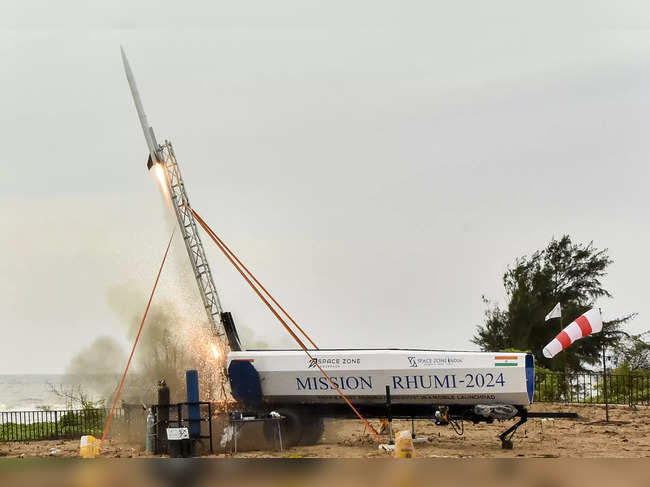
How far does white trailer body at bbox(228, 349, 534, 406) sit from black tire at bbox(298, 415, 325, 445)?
0.56 m

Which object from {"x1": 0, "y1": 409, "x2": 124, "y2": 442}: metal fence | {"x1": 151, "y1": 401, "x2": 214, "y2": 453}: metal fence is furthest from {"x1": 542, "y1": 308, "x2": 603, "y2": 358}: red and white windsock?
{"x1": 0, "y1": 409, "x2": 124, "y2": 442}: metal fence

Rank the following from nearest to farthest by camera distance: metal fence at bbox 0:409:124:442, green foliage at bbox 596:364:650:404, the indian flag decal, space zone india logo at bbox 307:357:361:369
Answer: the indian flag decal, space zone india logo at bbox 307:357:361:369, metal fence at bbox 0:409:124:442, green foliage at bbox 596:364:650:404

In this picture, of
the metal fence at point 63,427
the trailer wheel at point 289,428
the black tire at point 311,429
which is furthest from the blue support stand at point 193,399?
the metal fence at point 63,427

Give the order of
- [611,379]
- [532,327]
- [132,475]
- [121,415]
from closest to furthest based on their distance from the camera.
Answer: [132,475] → [121,415] → [611,379] → [532,327]

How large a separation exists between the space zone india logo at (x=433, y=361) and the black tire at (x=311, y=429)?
123 inches

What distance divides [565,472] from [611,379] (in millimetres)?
33904

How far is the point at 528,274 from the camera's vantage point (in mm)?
47625

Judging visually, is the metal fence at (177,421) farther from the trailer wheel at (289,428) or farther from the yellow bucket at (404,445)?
the yellow bucket at (404,445)

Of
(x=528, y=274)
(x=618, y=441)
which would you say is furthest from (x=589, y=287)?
(x=618, y=441)

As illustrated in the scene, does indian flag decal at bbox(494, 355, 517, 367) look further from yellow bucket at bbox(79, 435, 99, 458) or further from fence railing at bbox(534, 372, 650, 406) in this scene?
fence railing at bbox(534, 372, 650, 406)

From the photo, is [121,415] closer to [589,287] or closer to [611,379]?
[611,379]

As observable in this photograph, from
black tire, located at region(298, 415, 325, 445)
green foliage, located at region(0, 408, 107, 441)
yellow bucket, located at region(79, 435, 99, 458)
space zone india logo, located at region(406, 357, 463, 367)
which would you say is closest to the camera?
yellow bucket, located at region(79, 435, 99, 458)

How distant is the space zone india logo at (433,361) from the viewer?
2267 centimetres

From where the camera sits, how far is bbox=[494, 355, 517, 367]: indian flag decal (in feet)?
73.6
